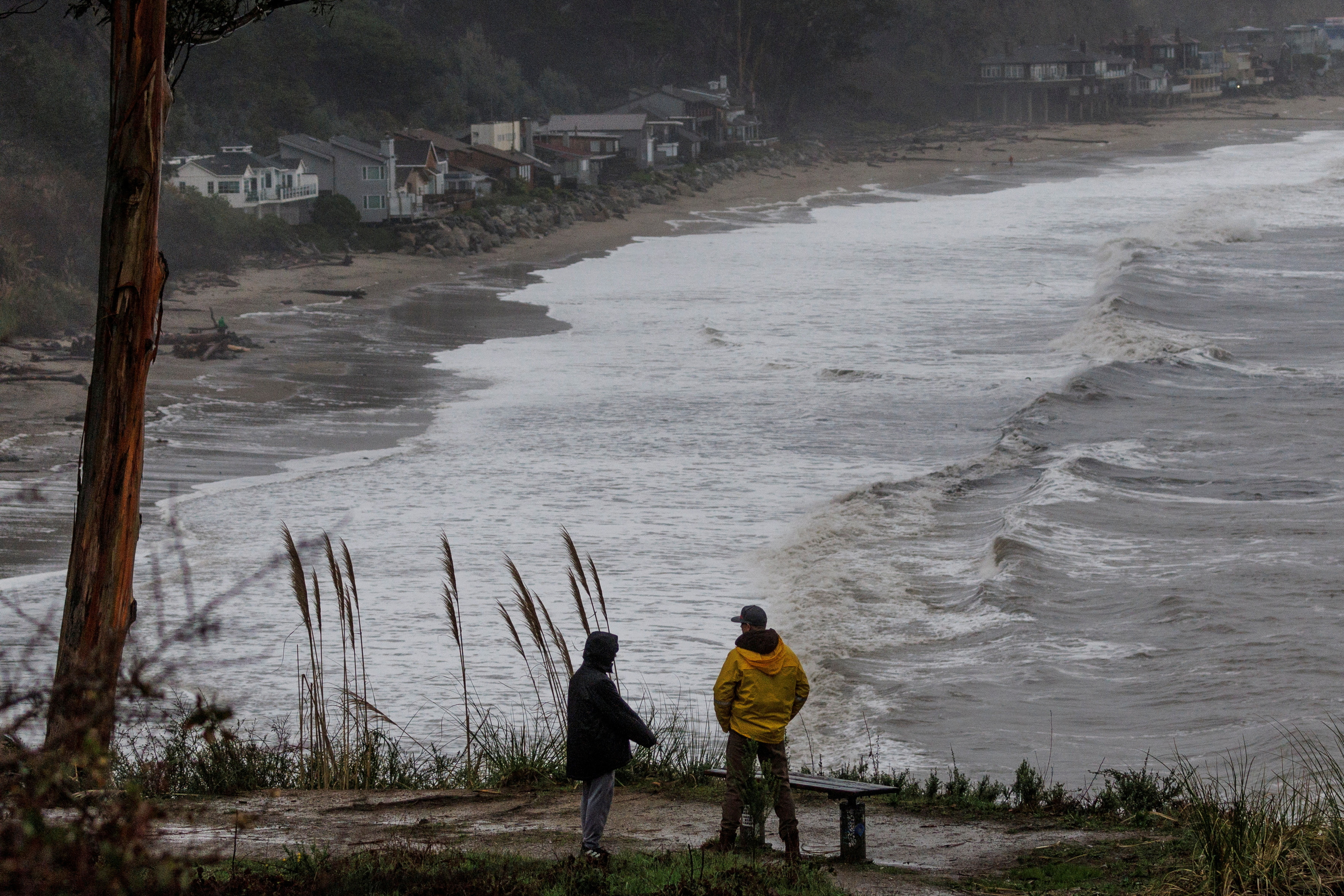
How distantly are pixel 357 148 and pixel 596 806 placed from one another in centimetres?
5781

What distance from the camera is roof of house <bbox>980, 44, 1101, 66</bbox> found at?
453 ft

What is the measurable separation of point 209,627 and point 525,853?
12.0 feet

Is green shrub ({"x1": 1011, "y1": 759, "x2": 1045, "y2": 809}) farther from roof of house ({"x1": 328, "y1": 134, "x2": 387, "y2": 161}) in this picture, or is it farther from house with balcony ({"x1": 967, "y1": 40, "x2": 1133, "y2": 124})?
house with balcony ({"x1": 967, "y1": 40, "x2": 1133, "y2": 124})

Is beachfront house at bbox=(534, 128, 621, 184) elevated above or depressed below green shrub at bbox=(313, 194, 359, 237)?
above

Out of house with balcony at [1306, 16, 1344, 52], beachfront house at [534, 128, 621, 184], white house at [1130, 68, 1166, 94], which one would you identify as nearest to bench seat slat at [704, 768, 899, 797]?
beachfront house at [534, 128, 621, 184]

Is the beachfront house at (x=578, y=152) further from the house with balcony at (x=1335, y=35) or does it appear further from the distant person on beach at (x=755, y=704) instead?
the house with balcony at (x=1335, y=35)

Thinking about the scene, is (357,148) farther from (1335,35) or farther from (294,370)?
(1335,35)

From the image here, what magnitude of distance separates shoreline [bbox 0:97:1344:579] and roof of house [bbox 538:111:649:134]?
1107cm

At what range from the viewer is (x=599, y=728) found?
21.7 feet

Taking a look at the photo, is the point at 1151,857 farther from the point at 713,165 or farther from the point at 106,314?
the point at 713,165

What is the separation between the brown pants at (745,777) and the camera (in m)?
6.65

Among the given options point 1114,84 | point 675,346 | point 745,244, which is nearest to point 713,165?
point 745,244

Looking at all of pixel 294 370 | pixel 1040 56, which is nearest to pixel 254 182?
pixel 294 370

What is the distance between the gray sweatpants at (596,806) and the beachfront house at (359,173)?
54488mm
